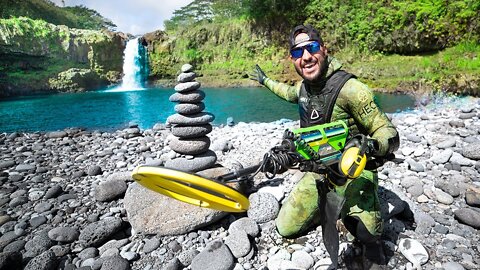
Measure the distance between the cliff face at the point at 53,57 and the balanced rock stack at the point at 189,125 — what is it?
35105 mm

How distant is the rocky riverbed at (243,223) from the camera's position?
3938 millimetres

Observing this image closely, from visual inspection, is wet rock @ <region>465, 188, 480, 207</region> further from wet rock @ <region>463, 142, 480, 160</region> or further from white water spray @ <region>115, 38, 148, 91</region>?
white water spray @ <region>115, 38, 148, 91</region>

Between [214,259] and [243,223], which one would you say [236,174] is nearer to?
[214,259]

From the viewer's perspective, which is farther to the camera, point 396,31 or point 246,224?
point 396,31

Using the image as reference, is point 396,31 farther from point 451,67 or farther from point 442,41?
point 451,67

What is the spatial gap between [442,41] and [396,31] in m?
4.32

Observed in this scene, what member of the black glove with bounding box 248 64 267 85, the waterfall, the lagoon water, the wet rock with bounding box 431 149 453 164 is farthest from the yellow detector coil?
the waterfall

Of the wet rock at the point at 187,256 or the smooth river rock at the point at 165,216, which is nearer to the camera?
the wet rock at the point at 187,256

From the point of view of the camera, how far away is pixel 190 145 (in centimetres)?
634

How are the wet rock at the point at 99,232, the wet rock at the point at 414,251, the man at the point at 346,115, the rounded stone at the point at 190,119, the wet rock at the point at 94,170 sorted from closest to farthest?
the man at the point at 346,115, the wet rock at the point at 414,251, the wet rock at the point at 99,232, the rounded stone at the point at 190,119, the wet rock at the point at 94,170

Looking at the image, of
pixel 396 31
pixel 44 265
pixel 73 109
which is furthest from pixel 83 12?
pixel 44 265

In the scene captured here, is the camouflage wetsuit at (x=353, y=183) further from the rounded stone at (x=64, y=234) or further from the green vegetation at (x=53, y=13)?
the green vegetation at (x=53, y=13)

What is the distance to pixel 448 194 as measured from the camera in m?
5.08

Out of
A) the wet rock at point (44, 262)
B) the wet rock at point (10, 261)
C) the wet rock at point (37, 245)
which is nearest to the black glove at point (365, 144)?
the wet rock at point (44, 262)
